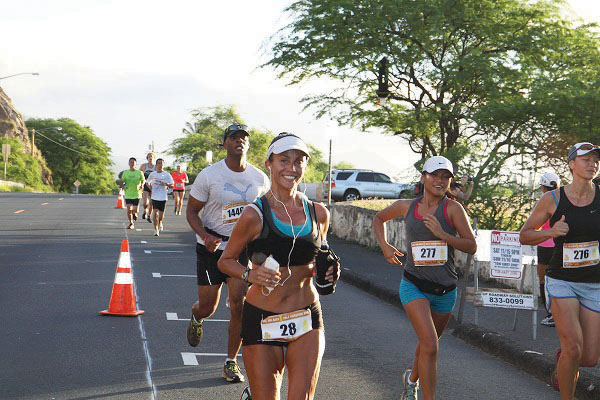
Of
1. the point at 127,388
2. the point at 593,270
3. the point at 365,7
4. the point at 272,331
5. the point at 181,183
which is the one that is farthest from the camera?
the point at 181,183

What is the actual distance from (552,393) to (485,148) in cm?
1259

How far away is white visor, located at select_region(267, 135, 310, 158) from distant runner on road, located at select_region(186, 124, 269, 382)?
256 cm

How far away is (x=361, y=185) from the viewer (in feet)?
133

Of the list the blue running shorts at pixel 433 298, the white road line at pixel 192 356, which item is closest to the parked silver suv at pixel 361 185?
the white road line at pixel 192 356

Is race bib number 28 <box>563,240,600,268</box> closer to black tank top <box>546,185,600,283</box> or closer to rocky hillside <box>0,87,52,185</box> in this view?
black tank top <box>546,185,600,283</box>

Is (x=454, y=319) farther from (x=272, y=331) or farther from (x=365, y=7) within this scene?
(x=365, y=7)

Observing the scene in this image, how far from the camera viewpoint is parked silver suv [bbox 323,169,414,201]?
40.4m

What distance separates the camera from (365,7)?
27125 millimetres

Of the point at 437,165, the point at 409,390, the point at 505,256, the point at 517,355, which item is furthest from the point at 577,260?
the point at 505,256

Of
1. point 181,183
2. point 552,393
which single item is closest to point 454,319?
point 552,393

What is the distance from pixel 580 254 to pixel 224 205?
280cm

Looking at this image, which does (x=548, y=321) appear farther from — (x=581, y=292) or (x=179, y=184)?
(x=179, y=184)

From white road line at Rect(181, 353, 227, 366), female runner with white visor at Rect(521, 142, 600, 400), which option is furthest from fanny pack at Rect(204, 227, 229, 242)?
female runner with white visor at Rect(521, 142, 600, 400)

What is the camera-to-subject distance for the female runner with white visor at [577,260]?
5922mm
